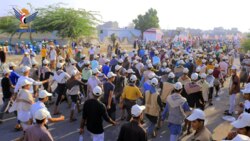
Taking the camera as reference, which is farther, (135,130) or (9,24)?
(9,24)

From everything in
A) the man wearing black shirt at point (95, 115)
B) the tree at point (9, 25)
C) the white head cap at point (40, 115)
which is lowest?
the man wearing black shirt at point (95, 115)

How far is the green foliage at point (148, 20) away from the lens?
209ft

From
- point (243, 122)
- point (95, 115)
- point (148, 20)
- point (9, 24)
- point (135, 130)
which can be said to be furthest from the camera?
point (148, 20)

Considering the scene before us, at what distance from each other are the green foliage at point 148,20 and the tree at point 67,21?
35.8 meters

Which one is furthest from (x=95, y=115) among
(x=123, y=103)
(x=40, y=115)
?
(x=123, y=103)

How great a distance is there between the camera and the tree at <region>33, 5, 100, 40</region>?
2722cm

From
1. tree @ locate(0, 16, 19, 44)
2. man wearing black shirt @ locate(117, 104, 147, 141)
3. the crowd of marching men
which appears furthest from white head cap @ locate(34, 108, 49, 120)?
tree @ locate(0, 16, 19, 44)

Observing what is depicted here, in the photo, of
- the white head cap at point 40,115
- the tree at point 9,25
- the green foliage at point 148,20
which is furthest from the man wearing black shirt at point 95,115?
the green foliage at point 148,20

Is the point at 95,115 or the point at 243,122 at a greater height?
the point at 243,122

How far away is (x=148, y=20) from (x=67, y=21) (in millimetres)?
38824

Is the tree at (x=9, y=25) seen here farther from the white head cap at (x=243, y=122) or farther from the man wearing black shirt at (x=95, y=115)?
the white head cap at (x=243, y=122)

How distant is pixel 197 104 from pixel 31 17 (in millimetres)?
22487

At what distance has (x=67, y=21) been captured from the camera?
27.3 meters

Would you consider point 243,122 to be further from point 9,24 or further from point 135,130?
point 9,24
